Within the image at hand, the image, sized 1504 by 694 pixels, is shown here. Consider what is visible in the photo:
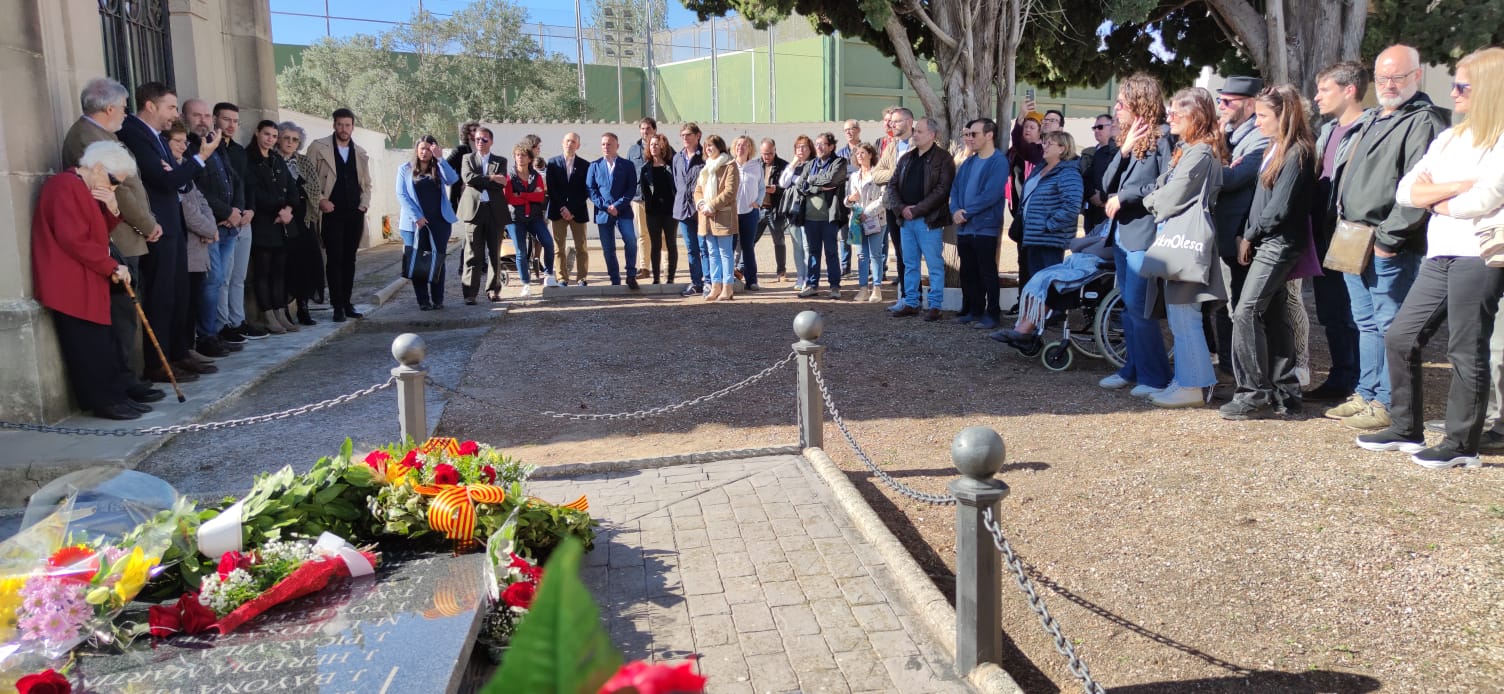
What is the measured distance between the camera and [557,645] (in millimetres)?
820

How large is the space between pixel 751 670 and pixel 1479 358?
13.6 ft

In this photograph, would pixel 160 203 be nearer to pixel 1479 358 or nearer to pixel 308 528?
pixel 308 528

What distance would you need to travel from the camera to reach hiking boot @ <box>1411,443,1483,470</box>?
18.1 ft

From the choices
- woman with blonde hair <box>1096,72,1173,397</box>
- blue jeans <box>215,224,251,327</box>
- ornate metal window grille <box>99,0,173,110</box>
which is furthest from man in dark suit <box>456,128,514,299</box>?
woman with blonde hair <box>1096,72,1173,397</box>

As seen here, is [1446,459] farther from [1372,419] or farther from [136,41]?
[136,41]

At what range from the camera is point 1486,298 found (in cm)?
528

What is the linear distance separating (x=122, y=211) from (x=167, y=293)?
30.6 inches

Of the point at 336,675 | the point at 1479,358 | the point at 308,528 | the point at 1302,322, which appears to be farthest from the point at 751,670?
the point at 1302,322

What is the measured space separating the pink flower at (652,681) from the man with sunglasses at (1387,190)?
6.15 m

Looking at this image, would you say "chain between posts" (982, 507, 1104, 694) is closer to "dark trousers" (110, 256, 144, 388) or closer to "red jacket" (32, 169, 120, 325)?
"red jacket" (32, 169, 120, 325)

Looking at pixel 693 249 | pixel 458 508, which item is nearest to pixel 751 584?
pixel 458 508

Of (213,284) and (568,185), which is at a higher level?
(568,185)

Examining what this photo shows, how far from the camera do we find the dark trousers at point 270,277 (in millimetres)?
9883

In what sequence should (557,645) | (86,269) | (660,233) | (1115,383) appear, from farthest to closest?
(660,233) → (1115,383) → (86,269) → (557,645)
